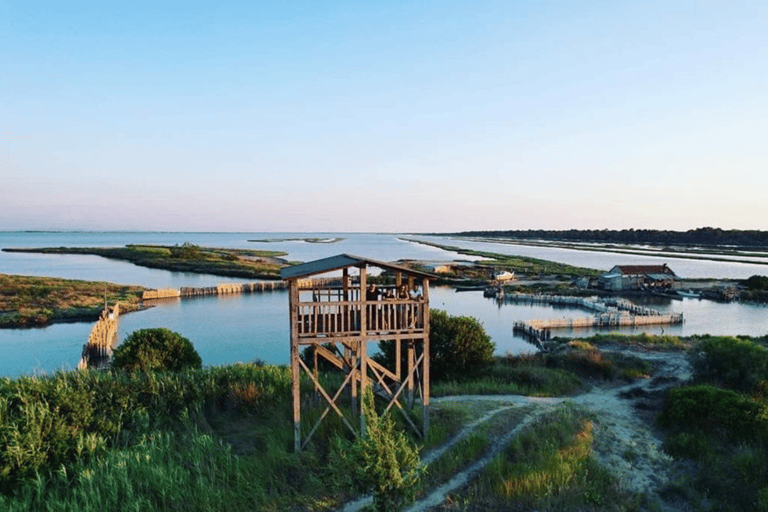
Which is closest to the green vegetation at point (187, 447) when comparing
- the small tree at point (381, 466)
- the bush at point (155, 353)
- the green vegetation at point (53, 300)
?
the small tree at point (381, 466)

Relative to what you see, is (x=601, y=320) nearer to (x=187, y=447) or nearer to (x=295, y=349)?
(x=295, y=349)

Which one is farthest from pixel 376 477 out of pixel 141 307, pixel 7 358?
pixel 141 307

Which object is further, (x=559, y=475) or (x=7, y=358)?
(x=7, y=358)

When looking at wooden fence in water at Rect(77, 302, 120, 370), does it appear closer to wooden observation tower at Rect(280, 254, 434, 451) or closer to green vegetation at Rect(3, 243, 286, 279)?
wooden observation tower at Rect(280, 254, 434, 451)

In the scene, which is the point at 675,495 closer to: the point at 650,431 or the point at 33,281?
the point at 650,431

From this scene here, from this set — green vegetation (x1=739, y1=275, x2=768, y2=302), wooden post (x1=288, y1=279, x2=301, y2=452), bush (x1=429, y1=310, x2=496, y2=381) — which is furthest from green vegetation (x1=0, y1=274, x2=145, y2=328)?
green vegetation (x1=739, y1=275, x2=768, y2=302)

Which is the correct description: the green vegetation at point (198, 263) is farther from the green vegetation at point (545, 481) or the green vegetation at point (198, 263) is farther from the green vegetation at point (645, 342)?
the green vegetation at point (545, 481)
